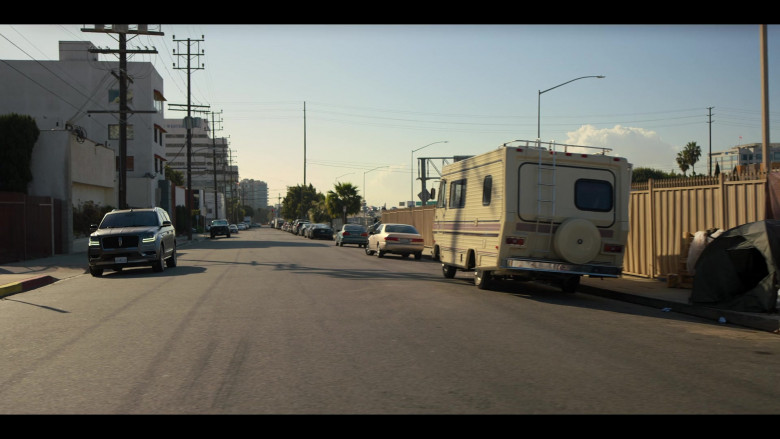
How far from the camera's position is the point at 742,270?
11.2m

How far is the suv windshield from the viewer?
A: 19.6 m

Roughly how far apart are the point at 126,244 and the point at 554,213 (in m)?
12.1

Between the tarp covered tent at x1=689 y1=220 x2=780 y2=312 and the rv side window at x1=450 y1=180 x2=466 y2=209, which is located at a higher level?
the rv side window at x1=450 y1=180 x2=466 y2=209

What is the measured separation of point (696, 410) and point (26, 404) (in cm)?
564

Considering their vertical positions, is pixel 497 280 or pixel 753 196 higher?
pixel 753 196

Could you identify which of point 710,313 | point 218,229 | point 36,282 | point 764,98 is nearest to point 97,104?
point 218,229

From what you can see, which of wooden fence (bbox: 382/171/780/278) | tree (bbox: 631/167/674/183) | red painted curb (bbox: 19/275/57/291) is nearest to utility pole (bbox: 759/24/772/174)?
wooden fence (bbox: 382/171/780/278)

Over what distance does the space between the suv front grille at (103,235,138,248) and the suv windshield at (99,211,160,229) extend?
105 cm

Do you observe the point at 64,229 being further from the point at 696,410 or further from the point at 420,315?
the point at 696,410

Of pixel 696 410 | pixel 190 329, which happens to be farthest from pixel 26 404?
pixel 696 410

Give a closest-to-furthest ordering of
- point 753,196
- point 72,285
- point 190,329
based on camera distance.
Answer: point 190,329 → point 753,196 → point 72,285

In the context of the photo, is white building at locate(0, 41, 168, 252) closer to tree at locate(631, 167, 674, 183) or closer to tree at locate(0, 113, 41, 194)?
tree at locate(0, 113, 41, 194)

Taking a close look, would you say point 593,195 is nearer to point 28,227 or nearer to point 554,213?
point 554,213
